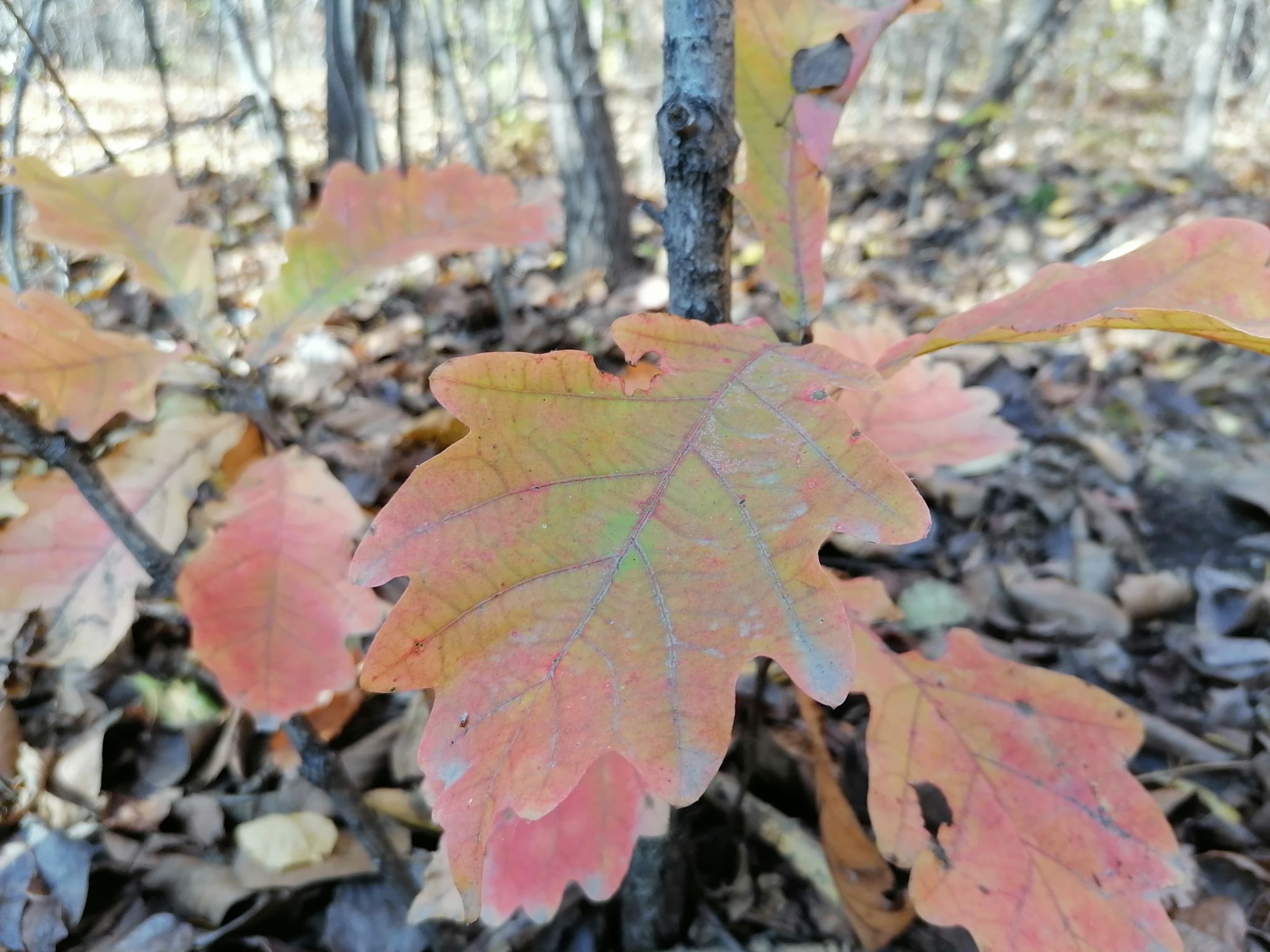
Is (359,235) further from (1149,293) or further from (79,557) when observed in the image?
(1149,293)

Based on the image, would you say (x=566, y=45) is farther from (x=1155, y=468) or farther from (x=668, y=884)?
(x=668, y=884)

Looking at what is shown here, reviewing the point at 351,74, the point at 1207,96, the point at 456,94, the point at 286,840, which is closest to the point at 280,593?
the point at 286,840

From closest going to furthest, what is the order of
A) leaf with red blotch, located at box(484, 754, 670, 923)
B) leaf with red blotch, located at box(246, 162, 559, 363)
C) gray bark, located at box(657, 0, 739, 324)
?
gray bark, located at box(657, 0, 739, 324)
leaf with red blotch, located at box(484, 754, 670, 923)
leaf with red blotch, located at box(246, 162, 559, 363)

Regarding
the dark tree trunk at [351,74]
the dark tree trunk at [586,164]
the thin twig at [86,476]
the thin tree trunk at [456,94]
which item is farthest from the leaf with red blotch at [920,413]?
the dark tree trunk at [586,164]

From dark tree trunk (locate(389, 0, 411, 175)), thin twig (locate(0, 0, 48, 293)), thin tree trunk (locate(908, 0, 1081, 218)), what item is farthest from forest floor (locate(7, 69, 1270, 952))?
thin tree trunk (locate(908, 0, 1081, 218))

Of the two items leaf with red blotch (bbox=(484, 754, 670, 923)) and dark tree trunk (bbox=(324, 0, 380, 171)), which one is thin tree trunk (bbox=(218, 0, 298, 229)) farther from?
leaf with red blotch (bbox=(484, 754, 670, 923))

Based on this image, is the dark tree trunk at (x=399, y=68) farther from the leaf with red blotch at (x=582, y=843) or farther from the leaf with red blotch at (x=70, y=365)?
the leaf with red blotch at (x=582, y=843)
